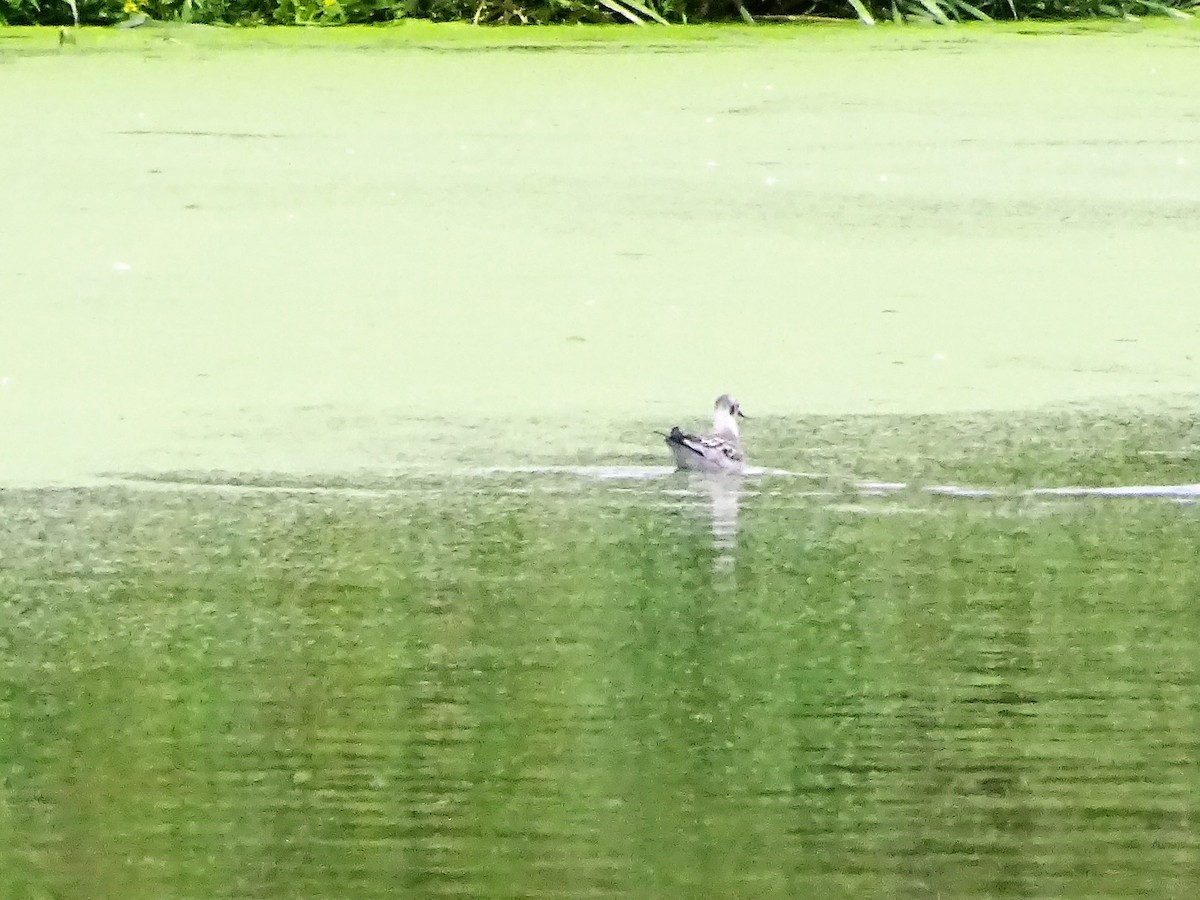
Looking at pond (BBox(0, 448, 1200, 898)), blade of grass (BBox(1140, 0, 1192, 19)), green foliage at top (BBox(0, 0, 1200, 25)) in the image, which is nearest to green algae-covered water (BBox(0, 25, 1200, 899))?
pond (BBox(0, 448, 1200, 898))

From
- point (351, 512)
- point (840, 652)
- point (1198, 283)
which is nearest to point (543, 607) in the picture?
point (840, 652)

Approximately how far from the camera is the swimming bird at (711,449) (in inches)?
112

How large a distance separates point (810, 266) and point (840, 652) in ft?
6.34

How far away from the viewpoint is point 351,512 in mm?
2715

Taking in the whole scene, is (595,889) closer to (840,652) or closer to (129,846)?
(129,846)

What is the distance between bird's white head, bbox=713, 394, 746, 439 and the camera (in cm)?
305

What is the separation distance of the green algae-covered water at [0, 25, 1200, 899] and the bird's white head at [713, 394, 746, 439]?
6cm

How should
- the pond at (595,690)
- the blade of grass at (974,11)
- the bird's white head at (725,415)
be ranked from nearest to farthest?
the pond at (595,690) < the bird's white head at (725,415) < the blade of grass at (974,11)

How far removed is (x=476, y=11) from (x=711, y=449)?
2.69 meters

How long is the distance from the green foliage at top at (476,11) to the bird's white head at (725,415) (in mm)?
2302

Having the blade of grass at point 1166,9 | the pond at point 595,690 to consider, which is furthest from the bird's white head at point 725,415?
the blade of grass at point 1166,9

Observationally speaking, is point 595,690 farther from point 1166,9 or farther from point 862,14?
point 1166,9

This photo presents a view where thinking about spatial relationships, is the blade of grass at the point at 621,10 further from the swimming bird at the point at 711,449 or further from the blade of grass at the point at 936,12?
the swimming bird at the point at 711,449

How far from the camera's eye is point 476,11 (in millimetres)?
5352
